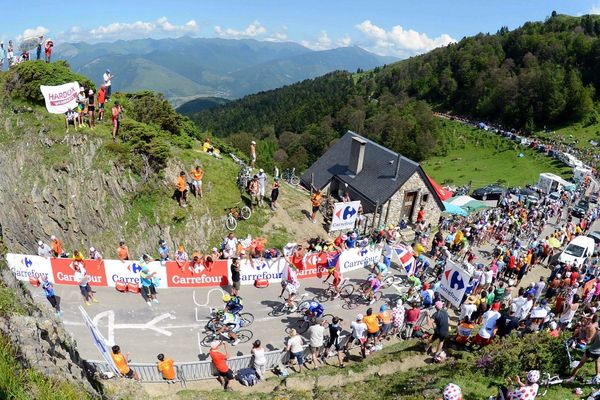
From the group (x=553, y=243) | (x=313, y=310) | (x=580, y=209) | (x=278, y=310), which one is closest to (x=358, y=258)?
Answer: (x=278, y=310)

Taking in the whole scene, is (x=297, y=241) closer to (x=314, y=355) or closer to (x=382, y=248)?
(x=382, y=248)

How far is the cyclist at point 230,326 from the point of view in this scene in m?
16.6

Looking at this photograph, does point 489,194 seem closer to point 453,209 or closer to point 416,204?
point 453,209

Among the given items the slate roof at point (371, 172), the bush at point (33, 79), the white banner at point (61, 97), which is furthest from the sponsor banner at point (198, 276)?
the bush at point (33, 79)

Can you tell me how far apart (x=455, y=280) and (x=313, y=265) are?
24.1 feet

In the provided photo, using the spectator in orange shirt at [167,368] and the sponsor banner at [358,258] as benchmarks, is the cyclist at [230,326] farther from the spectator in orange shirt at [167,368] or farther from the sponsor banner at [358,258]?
the sponsor banner at [358,258]

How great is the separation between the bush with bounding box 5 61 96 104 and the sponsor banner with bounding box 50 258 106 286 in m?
14.4

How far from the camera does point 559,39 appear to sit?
127 m

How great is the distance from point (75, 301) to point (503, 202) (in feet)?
121

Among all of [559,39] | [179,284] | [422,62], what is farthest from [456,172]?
[422,62]

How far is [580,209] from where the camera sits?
39.7 meters

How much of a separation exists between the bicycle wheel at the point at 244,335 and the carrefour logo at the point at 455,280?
30.0ft

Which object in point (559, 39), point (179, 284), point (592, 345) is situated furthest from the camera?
point (559, 39)

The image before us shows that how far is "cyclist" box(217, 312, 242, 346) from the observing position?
54.5ft
